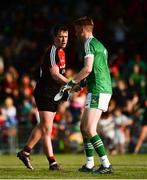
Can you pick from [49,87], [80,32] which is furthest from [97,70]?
[49,87]

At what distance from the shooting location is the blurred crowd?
80.8 ft

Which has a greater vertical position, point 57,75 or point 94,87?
point 57,75

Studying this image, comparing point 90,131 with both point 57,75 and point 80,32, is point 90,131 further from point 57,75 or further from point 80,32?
point 80,32

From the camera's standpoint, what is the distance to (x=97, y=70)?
45.3ft

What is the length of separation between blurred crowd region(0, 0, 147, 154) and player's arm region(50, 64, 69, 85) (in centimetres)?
924

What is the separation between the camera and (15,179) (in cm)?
1252

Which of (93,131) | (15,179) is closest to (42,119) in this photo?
(93,131)

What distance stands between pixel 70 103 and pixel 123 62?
2.83m

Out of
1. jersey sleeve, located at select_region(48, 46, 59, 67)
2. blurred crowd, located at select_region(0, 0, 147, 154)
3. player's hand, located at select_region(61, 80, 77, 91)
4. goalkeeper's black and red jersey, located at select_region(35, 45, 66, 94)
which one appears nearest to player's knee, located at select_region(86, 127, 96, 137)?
player's hand, located at select_region(61, 80, 77, 91)

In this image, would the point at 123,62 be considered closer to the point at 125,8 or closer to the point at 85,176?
the point at 125,8

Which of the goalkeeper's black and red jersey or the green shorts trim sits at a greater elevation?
the goalkeeper's black and red jersey

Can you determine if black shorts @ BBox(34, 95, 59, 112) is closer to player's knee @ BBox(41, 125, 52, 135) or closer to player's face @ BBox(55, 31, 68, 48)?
player's knee @ BBox(41, 125, 52, 135)

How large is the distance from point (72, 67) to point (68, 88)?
47.9ft

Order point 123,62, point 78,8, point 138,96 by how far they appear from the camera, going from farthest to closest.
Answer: point 78,8 < point 123,62 < point 138,96
